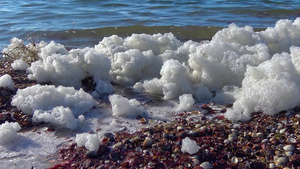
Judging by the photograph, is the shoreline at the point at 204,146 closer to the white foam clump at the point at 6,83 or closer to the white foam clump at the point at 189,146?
the white foam clump at the point at 189,146

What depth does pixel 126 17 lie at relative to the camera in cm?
963

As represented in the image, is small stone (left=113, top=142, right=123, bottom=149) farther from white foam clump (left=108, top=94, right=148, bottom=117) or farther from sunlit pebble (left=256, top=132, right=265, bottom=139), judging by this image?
sunlit pebble (left=256, top=132, right=265, bottom=139)

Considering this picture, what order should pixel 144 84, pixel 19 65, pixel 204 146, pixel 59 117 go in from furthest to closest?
pixel 19 65
pixel 144 84
pixel 59 117
pixel 204 146

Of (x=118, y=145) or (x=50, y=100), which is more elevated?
(x=50, y=100)

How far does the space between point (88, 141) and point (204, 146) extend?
0.97 m

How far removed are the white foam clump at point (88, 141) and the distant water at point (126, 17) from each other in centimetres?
448

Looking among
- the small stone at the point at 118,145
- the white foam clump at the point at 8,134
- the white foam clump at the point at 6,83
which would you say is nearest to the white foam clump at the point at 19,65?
the white foam clump at the point at 6,83

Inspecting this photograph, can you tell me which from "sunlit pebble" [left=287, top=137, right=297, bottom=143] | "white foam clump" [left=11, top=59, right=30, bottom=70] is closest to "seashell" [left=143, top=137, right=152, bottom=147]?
"sunlit pebble" [left=287, top=137, right=297, bottom=143]

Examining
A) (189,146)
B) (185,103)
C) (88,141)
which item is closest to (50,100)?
(88,141)

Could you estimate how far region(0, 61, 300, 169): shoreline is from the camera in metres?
2.60

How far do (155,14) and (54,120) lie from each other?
734 centimetres

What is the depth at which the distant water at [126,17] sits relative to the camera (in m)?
7.95

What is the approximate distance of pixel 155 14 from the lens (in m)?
10.1

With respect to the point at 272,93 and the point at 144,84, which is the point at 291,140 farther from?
the point at 144,84
